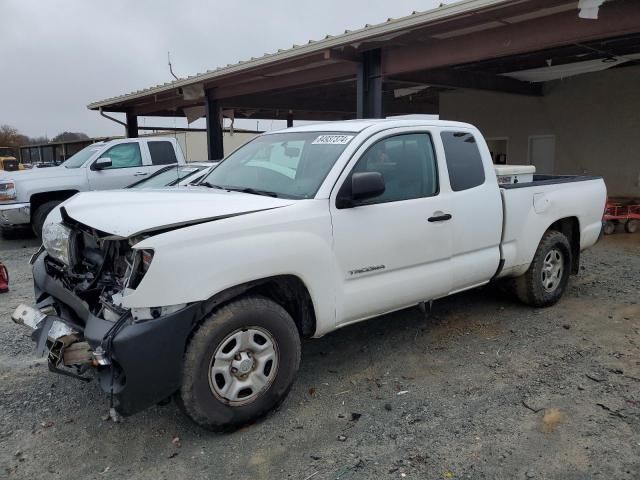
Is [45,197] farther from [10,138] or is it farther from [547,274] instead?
[10,138]

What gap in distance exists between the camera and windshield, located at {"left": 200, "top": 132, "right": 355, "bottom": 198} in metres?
3.76

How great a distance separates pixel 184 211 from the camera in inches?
125

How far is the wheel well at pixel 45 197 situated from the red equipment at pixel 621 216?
34.8 feet

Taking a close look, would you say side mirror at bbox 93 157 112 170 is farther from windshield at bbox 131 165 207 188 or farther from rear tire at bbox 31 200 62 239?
windshield at bbox 131 165 207 188

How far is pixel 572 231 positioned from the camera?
19.3 ft

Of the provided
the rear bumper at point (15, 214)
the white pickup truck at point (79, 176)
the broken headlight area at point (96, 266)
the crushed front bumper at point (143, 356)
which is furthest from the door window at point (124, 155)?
the crushed front bumper at point (143, 356)

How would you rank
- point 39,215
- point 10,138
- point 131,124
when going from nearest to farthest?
point 39,215
point 131,124
point 10,138

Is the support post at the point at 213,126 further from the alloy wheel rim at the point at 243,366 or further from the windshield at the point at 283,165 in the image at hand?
the alloy wheel rim at the point at 243,366

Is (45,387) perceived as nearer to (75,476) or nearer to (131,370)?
(75,476)

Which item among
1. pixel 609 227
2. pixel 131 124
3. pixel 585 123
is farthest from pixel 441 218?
pixel 131 124

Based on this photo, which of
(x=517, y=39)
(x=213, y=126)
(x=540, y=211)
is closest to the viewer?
(x=540, y=211)

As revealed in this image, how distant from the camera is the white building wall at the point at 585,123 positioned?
38.3 ft

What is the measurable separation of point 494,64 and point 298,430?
9.57m

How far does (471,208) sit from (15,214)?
8.51 meters
